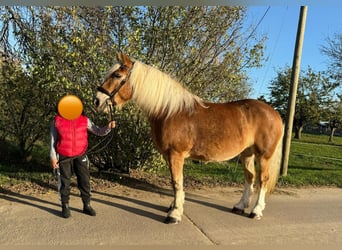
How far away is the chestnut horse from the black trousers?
2.61 ft

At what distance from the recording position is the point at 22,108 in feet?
23.5

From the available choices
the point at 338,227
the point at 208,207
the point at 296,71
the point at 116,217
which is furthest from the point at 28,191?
the point at 296,71

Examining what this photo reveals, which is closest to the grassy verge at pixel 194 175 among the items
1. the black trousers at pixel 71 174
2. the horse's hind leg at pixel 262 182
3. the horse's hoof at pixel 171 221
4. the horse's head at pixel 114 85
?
the black trousers at pixel 71 174

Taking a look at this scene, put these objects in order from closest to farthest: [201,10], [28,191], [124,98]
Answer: [124,98] < [28,191] < [201,10]

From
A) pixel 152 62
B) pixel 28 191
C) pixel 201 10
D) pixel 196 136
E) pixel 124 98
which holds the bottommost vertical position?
pixel 28 191

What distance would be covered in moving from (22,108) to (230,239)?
5455mm

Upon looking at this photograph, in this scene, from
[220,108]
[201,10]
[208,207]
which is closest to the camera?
[220,108]

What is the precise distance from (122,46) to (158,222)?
3125 millimetres

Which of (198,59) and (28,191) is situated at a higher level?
(198,59)

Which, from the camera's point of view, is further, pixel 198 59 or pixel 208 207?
pixel 198 59

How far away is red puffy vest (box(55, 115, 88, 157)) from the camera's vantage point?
4.24 meters

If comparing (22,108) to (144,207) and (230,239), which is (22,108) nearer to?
(144,207)

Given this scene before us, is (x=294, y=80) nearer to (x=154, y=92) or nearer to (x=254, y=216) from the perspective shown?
(x=254, y=216)

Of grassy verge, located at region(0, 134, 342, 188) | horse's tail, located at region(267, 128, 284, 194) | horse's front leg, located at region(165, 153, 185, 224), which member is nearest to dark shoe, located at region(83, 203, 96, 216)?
horse's front leg, located at region(165, 153, 185, 224)
